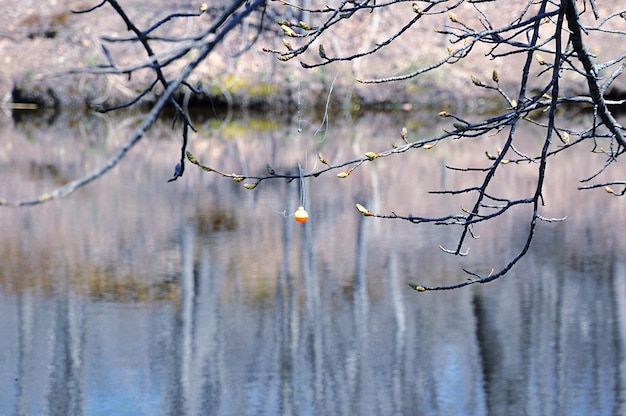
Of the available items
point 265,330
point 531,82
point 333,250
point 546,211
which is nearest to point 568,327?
point 265,330

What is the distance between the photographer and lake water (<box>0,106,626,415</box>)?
4.65 meters

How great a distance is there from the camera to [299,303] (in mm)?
6047

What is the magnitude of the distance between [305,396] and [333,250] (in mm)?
2768

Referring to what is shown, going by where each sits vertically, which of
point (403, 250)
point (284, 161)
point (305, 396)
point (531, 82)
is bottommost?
point (305, 396)

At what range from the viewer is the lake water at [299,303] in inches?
183

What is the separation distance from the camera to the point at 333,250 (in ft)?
24.0

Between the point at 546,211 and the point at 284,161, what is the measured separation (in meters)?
3.32

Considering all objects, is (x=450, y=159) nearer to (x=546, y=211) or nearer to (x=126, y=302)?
→ (x=546, y=211)

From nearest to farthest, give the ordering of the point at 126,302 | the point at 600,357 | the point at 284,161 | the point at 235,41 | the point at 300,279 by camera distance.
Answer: the point at 600,357 → the point at 126,302 → the point at 300,279 → the point at 284,161 → the point at 235,41

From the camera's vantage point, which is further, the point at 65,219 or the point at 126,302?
the point at 65,219

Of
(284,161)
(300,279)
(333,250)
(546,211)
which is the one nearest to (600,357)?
(300,279)

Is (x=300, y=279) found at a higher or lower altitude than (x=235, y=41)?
lower

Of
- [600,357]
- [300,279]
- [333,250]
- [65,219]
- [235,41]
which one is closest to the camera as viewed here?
[600,357]

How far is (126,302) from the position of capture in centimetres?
600
